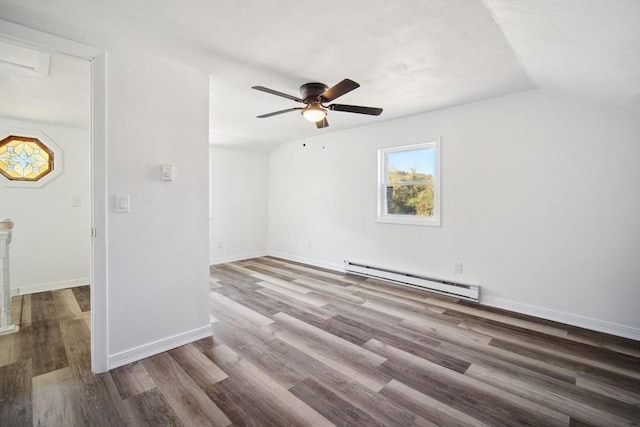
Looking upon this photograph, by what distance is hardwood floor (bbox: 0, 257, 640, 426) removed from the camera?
1656 mm

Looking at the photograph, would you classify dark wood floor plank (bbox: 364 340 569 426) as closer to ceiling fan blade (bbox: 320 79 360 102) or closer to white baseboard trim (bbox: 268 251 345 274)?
ceiling fan blade (bbox: 320 79 360 102)

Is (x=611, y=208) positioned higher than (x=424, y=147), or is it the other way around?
(x=424, y=147)

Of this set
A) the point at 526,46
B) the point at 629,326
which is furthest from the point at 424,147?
the point at 629,326

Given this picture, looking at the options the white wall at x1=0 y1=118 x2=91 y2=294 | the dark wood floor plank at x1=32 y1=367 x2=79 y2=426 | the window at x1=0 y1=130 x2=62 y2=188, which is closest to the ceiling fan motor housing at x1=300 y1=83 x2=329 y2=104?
the dark wood floor plank at x1=32 y1=367 x2=79 y2=426

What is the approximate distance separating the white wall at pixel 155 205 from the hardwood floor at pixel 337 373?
29 cm

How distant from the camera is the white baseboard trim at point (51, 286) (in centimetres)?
373

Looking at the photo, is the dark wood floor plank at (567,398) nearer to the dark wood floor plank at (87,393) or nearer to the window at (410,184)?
the window at (410,184)

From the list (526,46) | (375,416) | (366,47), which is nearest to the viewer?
(375,416)

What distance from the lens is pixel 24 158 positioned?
A: 12.2 ft

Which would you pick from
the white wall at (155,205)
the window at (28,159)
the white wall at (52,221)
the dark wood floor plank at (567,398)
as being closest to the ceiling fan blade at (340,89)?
the white wall at (155,205)

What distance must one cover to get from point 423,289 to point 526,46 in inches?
113

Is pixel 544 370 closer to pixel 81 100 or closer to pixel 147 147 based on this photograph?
pixel 147 147

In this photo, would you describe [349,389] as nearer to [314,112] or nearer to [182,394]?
[182,394]

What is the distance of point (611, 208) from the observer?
2.64m
